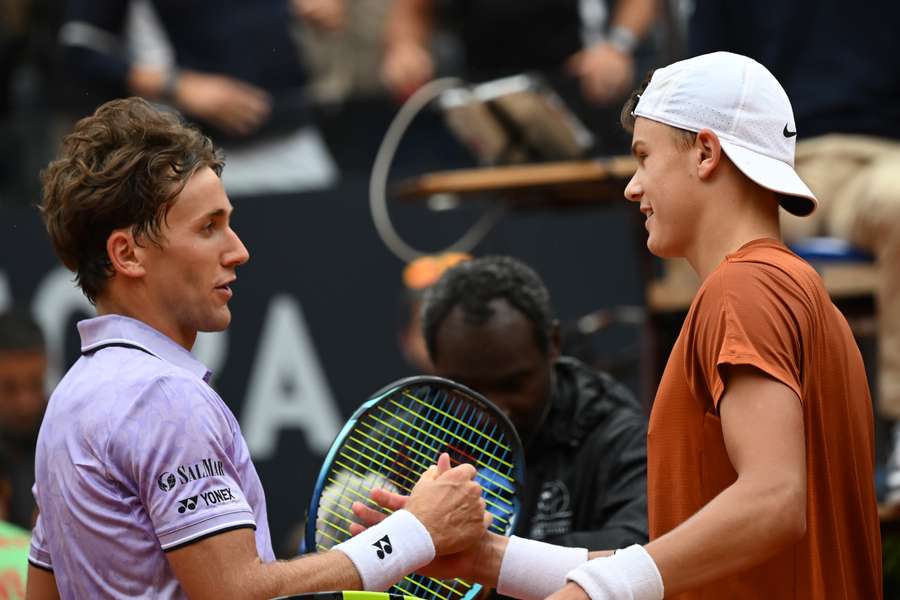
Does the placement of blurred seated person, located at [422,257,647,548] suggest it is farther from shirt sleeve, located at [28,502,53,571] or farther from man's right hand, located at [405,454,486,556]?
shirt sleeve, located at [28,502,53,571]

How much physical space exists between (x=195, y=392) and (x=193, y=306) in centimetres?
25

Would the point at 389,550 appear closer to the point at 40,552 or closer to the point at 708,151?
the point at 40,552

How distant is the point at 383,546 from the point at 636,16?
4539 millimetres

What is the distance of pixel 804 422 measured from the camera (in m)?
2.44

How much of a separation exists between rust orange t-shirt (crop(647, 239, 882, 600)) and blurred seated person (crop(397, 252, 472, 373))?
12.7ft

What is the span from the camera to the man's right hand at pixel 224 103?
717 cm

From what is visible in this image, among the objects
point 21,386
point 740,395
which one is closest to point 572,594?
point 740,395

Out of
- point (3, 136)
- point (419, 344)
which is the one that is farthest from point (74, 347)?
point (419, 344)

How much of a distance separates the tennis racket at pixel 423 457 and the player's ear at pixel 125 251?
21.7 inches

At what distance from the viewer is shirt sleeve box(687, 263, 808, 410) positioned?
234 centimetres

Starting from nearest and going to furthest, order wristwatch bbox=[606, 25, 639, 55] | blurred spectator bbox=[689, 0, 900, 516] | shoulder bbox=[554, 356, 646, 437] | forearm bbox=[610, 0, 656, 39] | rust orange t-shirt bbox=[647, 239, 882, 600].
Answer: rust orange t-shirt bbox=[647, 239, 882, 600]
shoulder bbox=[554, 356, 646, 437]
blurred spectator bbox=[689, 0, 900, 516]
wristwatch bbox=[606, 25, 639, 55]
forearm bbox=[610, 0, 656, 39]

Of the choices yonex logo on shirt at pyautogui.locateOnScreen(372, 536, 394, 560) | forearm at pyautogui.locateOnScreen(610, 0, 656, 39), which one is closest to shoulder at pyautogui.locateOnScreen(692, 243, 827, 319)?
yonex logo on shirt at pyautogui.locateOnScreen(372, 536, 394, 560)

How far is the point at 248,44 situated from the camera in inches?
286

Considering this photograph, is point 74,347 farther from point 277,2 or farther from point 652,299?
point 652,299
